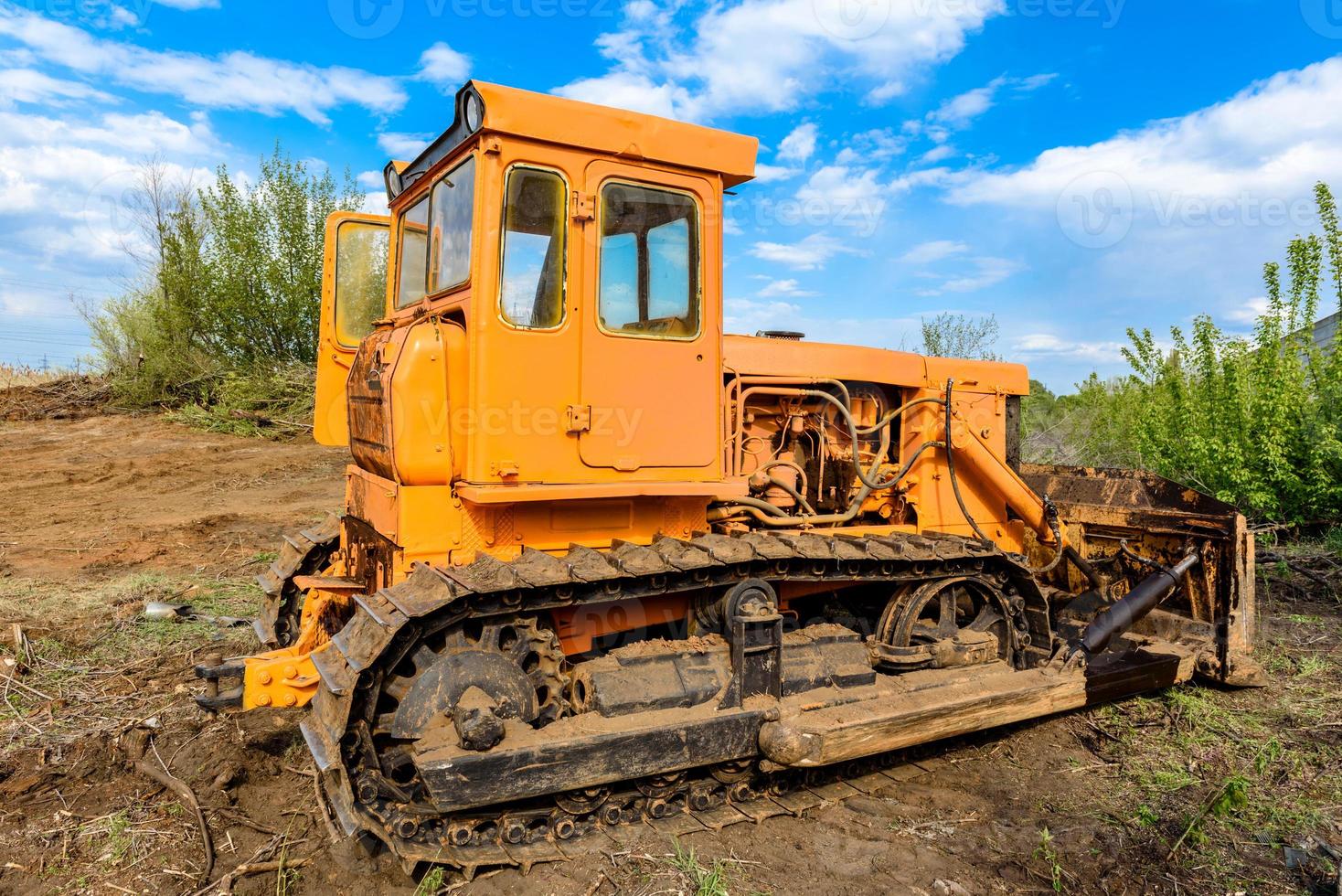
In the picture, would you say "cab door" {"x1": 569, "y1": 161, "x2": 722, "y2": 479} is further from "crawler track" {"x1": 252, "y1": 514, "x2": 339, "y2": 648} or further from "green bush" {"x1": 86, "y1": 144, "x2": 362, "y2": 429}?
"green bush" {"x1": 86, "y1": 144, "x2": 362, "y2": 429}

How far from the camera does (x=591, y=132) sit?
3.87 metres

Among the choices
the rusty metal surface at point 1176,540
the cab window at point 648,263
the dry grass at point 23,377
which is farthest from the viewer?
the dry grass at point 23,377

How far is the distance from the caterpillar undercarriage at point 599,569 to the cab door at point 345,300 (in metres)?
0.06

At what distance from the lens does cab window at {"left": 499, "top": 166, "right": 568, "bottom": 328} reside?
3.78m

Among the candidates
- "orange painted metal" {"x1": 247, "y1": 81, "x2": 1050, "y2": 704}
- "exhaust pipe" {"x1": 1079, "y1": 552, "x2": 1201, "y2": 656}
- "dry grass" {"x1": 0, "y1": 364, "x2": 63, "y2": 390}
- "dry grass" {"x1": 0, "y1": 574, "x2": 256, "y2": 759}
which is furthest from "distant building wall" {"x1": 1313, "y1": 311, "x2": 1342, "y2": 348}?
"dry grass" {"x1": 0, "y1": 364, "x2": 63, "y2": 390}

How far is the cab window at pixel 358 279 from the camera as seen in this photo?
5.29m

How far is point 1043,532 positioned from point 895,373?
152 centimetres

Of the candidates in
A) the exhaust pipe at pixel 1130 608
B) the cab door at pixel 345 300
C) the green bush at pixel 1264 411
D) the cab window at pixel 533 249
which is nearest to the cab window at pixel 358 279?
the cab door at pixel 345 300

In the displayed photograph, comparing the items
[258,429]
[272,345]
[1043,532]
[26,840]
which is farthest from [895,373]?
[272,345]

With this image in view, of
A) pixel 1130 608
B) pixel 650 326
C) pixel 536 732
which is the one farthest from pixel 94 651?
pixel 1130 608

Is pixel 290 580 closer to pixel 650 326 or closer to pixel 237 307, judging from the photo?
pixel 650 326

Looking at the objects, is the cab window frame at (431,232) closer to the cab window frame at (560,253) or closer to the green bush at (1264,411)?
the cab window frame at (560,253)

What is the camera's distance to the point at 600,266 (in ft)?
13.0

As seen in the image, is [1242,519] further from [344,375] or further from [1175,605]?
[344,375]
